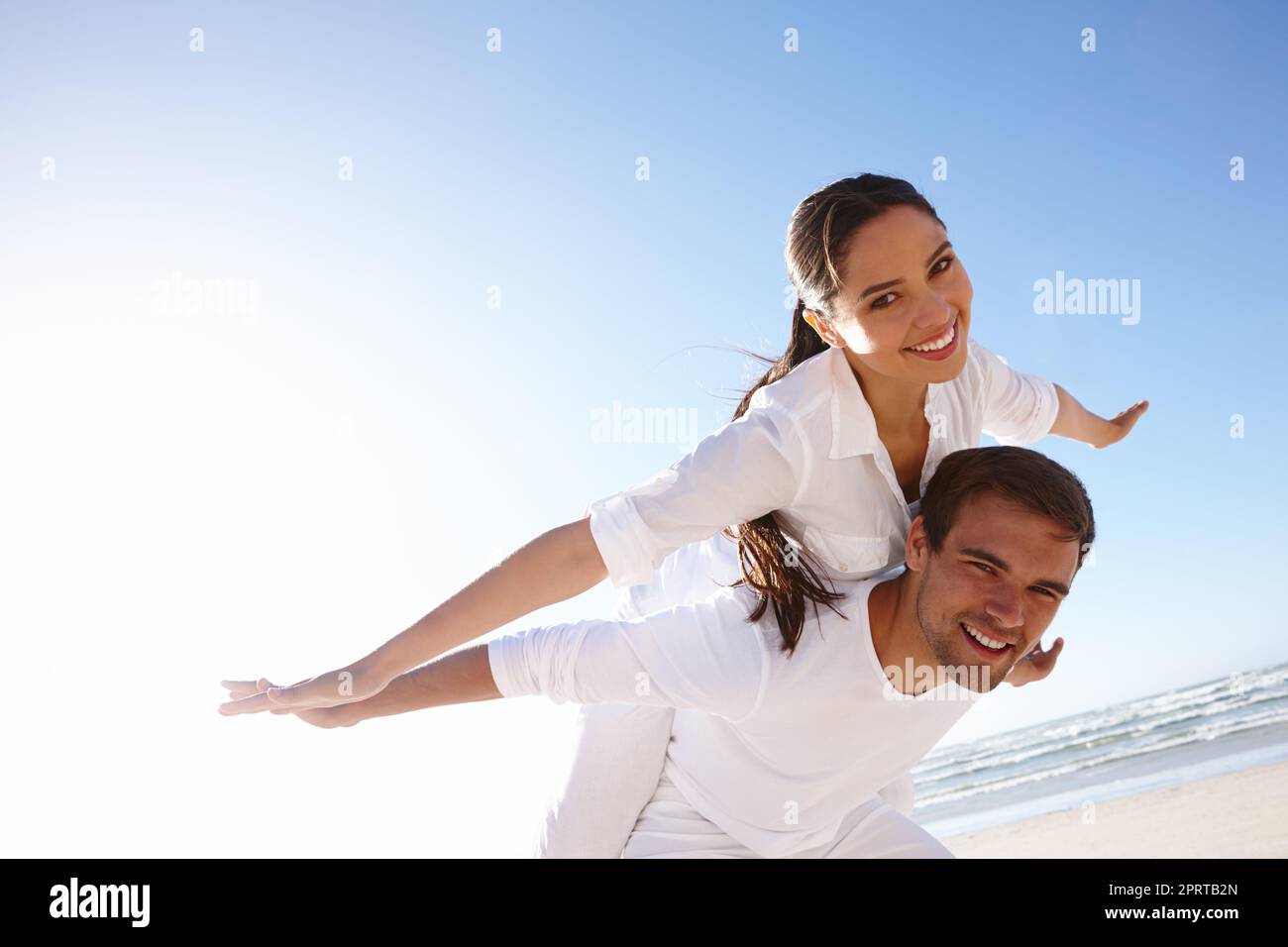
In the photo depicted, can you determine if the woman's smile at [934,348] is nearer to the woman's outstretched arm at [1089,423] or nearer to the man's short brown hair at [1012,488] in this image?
the man's short brown hair at [1012,488]

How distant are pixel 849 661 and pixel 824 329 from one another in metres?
1.12

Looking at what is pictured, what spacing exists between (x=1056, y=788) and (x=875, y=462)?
35.6 ft

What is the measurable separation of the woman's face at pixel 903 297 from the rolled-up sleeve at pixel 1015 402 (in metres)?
0.72

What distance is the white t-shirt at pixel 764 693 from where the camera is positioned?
10.7 ft

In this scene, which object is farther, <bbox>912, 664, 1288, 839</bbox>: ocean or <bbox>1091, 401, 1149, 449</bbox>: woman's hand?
<bbox>912, 664, 1288, 839</bbox>: ocean

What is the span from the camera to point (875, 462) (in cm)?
338

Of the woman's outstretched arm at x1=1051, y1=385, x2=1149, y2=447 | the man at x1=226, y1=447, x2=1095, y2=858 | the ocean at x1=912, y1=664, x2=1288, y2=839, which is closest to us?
the man at x1=226, y1=447, x2=1095, y2=858

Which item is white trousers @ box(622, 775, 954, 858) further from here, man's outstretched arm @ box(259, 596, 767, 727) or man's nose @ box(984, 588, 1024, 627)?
man's nose @ box(984, 588, 1024, 627)

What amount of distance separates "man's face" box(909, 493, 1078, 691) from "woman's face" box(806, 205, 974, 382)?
47 centimetres

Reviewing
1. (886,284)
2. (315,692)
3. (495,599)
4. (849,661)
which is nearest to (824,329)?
(886,284)

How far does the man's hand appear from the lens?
3889 millimetres

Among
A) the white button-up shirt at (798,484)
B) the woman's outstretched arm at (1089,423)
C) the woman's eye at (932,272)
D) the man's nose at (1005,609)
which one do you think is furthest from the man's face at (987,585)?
the woman's outstretched arm at (1089,423)

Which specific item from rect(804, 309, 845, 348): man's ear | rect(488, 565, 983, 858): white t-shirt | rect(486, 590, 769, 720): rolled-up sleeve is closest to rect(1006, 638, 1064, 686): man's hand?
rect(488, 565, 983, 858): white t-shirt
